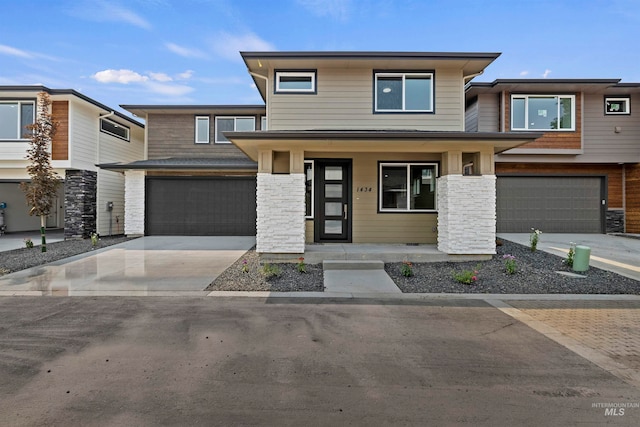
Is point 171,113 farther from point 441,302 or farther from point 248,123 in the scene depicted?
point 441,302

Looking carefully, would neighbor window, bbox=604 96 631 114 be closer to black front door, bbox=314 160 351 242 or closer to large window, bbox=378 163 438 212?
large window, bbox=378 163 438 212

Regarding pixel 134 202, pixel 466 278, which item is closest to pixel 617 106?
pixel 466 278

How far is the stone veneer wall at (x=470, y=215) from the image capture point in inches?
325

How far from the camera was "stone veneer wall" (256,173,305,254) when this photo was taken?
8.18m

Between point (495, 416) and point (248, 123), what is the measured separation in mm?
14812

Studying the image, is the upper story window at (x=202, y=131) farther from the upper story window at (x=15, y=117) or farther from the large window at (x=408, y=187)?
the large window at (x=408, y=187)

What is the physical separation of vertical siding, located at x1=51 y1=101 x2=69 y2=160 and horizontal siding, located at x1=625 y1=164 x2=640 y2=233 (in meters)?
22.4

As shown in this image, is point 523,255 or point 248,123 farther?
point 248,123

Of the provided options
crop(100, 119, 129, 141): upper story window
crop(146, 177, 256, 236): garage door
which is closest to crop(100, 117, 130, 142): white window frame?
crop(100, 119, 129, 141): upper story window

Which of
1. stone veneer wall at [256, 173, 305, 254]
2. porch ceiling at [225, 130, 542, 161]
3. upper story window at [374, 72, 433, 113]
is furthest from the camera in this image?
upper story window at [374, 72, 433, 113]

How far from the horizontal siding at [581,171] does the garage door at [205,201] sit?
34.3ft

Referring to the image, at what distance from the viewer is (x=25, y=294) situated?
19.2 feet

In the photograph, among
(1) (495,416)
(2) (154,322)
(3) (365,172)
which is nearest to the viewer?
(1) (495,416)

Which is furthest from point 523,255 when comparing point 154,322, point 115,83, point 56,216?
point 115,83
